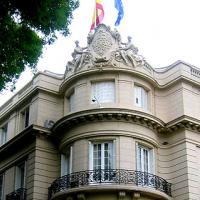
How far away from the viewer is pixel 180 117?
3041 cm

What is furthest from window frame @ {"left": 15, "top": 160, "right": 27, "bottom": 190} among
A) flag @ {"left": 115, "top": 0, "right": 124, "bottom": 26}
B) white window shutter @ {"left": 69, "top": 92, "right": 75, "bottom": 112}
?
flag @ {"left": 115, "top": 0, "right": 124, "bottom": 26}

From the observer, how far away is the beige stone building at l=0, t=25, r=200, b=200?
2892cm

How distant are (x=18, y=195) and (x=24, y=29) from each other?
1523 cm

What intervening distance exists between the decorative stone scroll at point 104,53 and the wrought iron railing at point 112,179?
21.5 ft

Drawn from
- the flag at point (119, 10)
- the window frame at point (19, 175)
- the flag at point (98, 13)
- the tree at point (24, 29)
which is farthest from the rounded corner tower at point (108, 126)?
the tree at point (24, 29)

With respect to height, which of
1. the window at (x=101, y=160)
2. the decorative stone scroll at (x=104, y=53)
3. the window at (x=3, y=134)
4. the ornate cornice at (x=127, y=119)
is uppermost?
the decorative stone scroll at (x=104, y=53)

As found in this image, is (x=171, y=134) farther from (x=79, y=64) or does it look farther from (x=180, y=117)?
(x=79, y=64)

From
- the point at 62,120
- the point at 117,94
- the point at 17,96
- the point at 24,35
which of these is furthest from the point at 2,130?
the point at 24,35

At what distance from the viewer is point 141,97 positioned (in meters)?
31.9

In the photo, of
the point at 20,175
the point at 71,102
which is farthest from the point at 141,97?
the point at 20,175

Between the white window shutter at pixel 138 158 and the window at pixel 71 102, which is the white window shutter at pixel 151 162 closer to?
the white window shutter at pixel 138 158

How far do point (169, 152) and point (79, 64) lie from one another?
24.8ft

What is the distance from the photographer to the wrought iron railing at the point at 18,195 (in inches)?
1233

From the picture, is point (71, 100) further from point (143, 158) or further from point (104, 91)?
point (143, 158)
